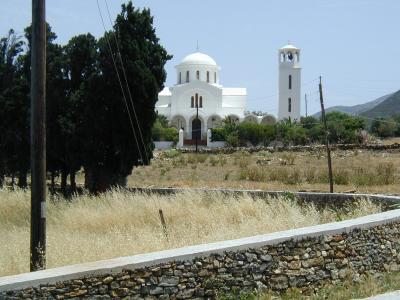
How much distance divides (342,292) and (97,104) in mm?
15038

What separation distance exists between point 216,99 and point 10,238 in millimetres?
77721

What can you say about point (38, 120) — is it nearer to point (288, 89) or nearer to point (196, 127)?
point (196, 127)

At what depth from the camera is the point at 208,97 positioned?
88.8 m

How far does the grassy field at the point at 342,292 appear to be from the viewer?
742 centimetres

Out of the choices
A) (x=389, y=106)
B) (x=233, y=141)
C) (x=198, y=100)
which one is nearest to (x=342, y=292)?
(x=233, y=141)

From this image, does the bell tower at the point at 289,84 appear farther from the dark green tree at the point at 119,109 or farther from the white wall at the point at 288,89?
the dark green tree at the point at 119,109

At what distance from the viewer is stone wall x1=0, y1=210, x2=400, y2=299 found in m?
6.28

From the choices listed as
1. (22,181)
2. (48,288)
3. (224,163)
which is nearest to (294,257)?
(48,288)

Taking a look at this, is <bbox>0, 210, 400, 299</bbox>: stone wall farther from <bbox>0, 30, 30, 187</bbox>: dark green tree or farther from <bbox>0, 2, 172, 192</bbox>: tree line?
<bbox>0, 30, 30, 187</bbox>: dark green tree

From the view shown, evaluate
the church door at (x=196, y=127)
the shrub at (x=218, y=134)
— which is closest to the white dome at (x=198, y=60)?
the church door at (x=196, y=127)

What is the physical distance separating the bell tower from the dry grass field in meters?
76.9

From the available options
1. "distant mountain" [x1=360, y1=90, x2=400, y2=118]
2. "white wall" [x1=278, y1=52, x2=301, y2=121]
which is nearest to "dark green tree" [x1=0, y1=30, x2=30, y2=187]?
"white wall" [x1=278, y1=52, x2=301, y2=121]

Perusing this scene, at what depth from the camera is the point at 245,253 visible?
7473mm

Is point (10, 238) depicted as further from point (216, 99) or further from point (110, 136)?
point (216, 99)
